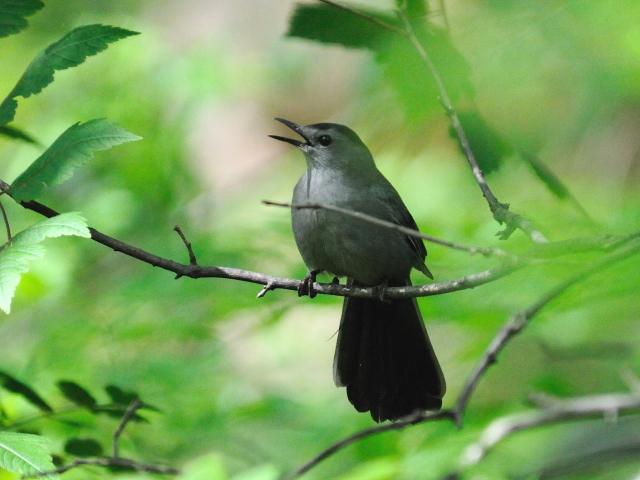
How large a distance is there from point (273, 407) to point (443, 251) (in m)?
1.54

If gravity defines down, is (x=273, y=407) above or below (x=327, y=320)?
above

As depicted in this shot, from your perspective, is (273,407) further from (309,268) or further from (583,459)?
(583,459)

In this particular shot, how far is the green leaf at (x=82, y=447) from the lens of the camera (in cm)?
294

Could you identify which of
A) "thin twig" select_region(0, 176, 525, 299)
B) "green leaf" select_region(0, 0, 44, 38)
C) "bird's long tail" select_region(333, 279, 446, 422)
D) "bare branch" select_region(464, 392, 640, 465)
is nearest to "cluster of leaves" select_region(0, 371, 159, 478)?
"thin twig" select_region(0, 176, 525, 299)

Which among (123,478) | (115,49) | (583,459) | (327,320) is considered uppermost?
(115,49)

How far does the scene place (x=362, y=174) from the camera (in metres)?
4.72

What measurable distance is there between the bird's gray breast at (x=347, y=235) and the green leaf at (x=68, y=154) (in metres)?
1.97

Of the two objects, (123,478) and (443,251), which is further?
(443,251)

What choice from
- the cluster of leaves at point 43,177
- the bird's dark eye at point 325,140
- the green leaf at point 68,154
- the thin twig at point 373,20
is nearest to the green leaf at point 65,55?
the cluster of leaves at point 43,177

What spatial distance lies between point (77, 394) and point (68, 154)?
110cm

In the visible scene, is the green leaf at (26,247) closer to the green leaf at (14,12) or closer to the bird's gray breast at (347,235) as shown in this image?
the green leaf at (14,12)

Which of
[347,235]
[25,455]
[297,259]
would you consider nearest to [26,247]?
[25,455]

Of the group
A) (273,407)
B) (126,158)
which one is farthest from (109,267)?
(273,407)

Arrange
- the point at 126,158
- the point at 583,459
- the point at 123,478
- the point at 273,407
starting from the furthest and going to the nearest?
1. the point at 126,158
2. the point at 273,407
3. the point at 123,478
4. the point at 583,459
